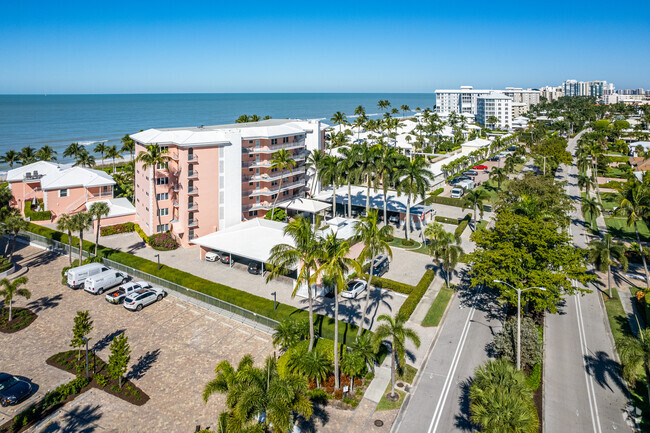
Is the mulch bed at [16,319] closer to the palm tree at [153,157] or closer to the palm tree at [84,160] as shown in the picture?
the palm tree at [153,157]

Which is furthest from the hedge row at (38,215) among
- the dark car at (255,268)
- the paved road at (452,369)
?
the paved road at (452,369)

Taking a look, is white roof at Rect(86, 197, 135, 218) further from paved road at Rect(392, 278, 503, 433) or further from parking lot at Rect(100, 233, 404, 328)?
paved road at Rect(392, 278, 503, 433)

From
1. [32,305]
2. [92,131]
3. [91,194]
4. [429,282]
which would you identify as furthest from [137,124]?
[429,282]

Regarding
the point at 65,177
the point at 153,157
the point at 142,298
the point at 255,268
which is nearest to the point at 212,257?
the point at 255,268

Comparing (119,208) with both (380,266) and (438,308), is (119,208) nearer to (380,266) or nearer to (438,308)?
(380,266)

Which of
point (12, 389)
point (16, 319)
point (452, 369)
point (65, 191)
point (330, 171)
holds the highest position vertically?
point (330, 171)

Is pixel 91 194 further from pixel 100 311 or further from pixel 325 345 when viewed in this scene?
pixel 325 345
